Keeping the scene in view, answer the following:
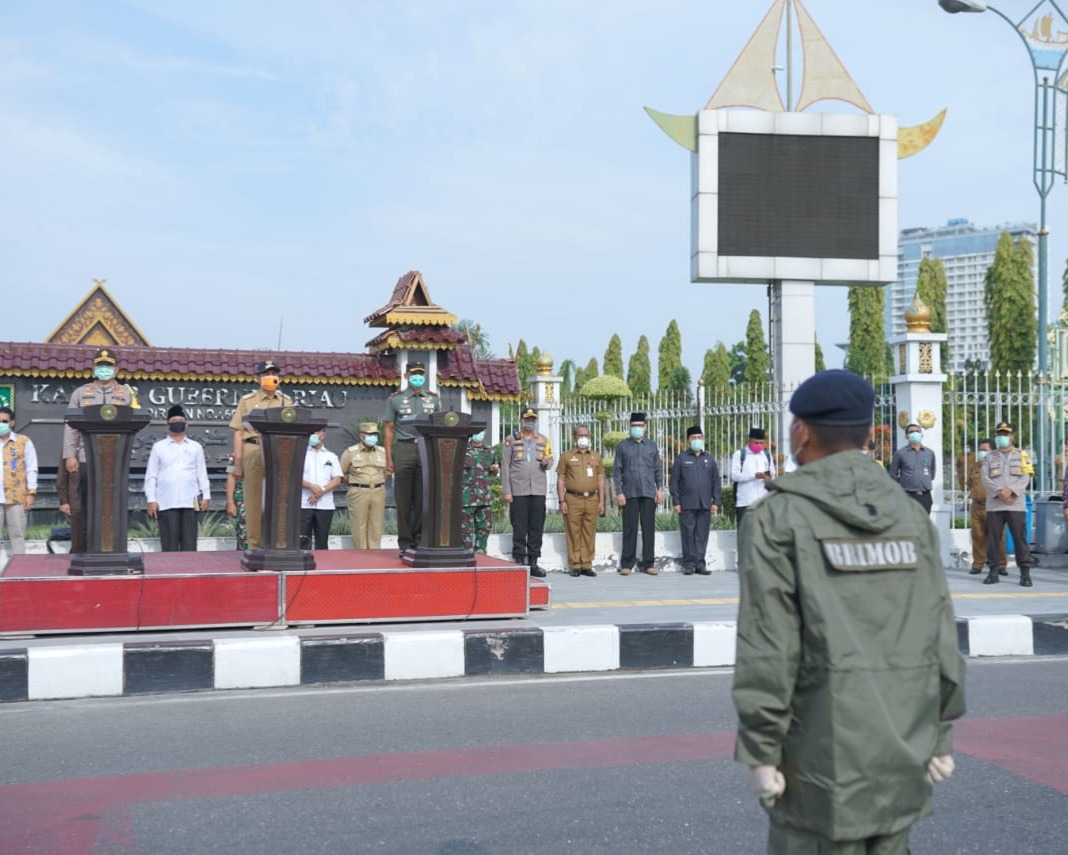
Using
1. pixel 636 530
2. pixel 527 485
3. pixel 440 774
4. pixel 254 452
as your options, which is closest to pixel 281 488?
pixel 254 452

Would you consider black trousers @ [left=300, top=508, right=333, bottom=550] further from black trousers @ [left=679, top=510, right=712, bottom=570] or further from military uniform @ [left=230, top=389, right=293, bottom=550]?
black trousers @ [left=679, top=510, right=712, bottom=570]

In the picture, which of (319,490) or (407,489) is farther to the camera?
(319,490)

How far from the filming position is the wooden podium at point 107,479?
28.9 ft

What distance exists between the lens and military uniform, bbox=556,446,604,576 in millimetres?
13523

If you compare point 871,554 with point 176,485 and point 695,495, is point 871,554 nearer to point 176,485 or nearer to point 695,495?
point 176,485

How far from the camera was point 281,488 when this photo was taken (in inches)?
359

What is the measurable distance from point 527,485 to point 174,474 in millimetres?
3680

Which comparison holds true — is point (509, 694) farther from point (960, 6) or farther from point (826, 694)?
point (960, 6)

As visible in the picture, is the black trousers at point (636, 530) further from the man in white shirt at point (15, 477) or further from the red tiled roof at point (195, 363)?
the man in white shirt at point (15, 477)

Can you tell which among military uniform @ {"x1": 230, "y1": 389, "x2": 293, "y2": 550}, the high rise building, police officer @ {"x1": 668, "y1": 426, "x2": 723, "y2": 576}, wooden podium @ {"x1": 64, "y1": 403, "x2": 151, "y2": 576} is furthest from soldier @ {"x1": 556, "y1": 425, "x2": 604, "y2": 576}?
the high rise building

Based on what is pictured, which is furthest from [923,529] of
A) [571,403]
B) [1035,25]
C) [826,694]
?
[1035,25]

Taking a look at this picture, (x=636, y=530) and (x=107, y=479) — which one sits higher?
(x=107, y=479)

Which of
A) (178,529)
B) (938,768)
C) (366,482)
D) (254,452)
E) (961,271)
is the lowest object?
(178,529)

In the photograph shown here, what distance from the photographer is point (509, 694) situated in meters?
7.27
